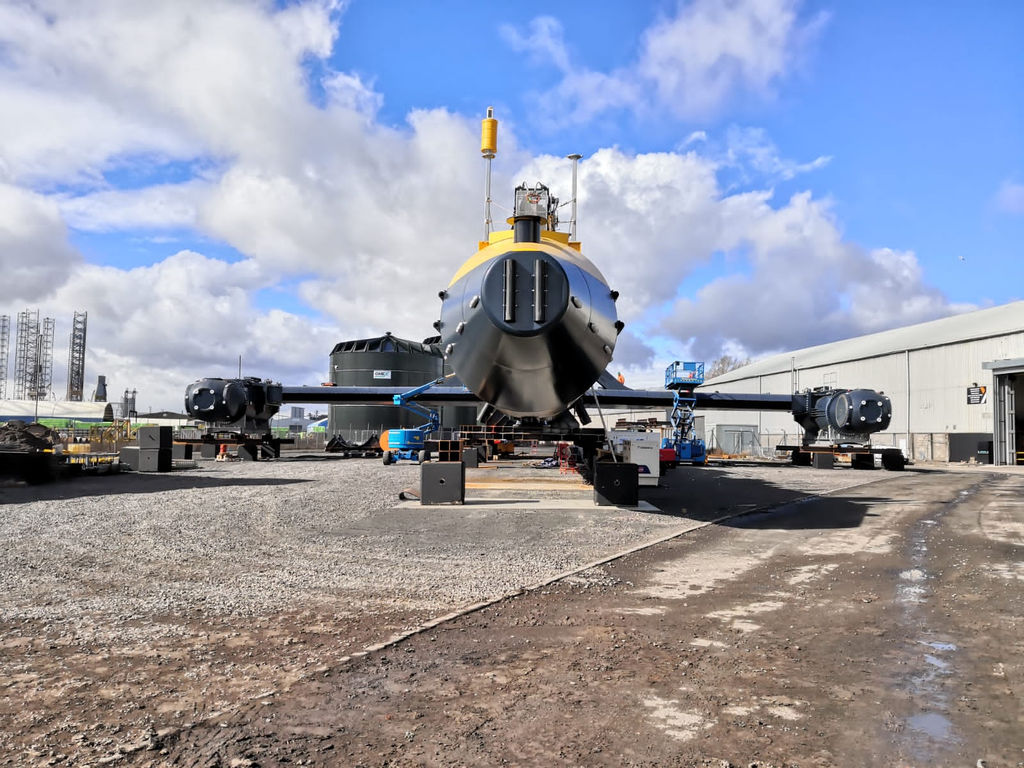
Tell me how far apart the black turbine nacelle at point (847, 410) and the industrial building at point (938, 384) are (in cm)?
1207

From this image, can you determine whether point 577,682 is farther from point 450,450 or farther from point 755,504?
point 755,504

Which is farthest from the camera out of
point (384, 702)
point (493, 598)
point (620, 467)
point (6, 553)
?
point (620, 467)

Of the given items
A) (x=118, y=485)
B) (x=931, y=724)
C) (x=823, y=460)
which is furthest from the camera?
(x=823, y=460)

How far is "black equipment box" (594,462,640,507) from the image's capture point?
11.6m

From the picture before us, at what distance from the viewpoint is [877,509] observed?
12.4m

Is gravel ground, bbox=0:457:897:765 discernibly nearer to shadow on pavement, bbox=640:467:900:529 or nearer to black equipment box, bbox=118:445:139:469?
shadow on pavement, bbox=640:467:900:529

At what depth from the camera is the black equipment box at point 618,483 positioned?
11.6 meters

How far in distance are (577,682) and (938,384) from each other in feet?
127

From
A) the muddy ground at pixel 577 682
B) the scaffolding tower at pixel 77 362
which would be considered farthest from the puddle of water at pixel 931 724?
the scaffolding tower at pixel 77 362

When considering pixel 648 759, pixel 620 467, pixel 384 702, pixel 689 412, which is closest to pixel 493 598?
pixel 384 702

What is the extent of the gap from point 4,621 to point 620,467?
347 inches

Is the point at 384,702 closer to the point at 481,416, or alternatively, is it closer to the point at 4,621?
the point at 4,621

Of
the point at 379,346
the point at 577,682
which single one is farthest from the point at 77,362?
the point at 577,682

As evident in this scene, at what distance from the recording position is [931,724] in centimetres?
321
